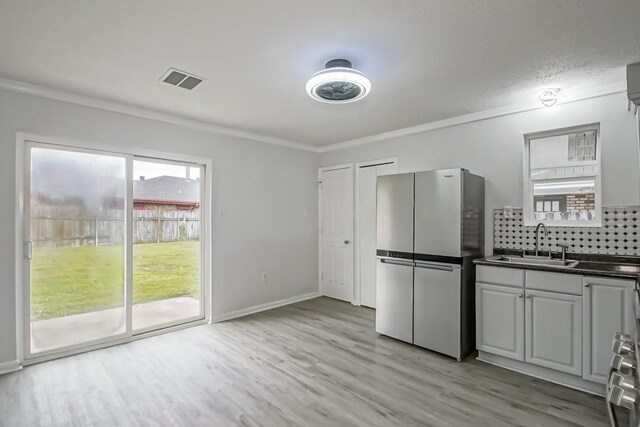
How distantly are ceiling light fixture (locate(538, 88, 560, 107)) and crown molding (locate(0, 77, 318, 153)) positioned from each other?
3.27 meters

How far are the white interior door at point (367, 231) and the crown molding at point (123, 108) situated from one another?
1.45 meters

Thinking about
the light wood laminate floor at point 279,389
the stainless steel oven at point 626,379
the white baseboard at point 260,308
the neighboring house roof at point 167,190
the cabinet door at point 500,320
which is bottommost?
the light wood laminate floor at point 279,389

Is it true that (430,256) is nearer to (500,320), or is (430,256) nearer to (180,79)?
(500,320)

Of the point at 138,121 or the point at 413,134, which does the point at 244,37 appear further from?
the point at 413,134

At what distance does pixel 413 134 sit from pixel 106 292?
408 centimetres

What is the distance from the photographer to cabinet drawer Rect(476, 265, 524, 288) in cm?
278

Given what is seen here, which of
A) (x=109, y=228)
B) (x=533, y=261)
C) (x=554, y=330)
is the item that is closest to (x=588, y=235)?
(x=533, y=261)

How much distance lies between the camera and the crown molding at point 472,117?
9.12 feet

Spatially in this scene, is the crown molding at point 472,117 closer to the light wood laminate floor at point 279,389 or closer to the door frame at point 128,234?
the door frame at point 128,234

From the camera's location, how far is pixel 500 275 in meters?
2.88

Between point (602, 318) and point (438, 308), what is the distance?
1223mm

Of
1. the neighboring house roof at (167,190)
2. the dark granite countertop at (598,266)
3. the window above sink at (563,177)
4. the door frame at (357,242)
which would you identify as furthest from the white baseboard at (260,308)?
the window above sink at (563,177)

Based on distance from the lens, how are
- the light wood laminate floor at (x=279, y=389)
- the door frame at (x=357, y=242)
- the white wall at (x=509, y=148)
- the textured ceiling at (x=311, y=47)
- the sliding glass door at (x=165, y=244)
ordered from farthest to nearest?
the door frame at (x=357, y=242) → the sliding glass door at (x=165, y=244) → the white wall at (x=509, y=148) → the light wood laminate floor at (x=279, y=389) → the textured ceiling at (x=311, y=47)

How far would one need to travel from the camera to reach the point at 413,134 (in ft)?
13.8
